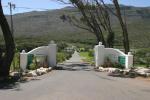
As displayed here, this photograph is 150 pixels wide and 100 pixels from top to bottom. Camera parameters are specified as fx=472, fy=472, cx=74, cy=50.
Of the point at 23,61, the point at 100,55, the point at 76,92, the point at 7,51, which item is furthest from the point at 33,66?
the point at 76,92

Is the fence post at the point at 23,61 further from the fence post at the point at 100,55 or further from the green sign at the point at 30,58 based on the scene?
the fence post at the point at 100,55

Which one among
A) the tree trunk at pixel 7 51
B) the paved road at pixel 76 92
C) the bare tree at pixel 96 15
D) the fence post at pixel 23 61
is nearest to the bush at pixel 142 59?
the bare tree at pixel 96 15

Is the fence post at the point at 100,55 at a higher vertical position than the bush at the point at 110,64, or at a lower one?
higher

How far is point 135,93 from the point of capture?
19.4 metres

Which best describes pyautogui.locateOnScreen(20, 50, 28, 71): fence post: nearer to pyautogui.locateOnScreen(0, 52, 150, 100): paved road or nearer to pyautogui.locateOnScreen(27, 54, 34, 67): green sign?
pyautogui.locateOnScreen(27, 54, 34, 67): green sign

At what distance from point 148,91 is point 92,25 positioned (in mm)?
43245

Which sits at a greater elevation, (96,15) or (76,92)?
(96,15)

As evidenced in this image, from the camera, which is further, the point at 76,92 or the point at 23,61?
the point at 23,61

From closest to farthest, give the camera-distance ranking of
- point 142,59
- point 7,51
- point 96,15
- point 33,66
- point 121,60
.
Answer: point 7,51 < point 33,66 < point 121,60 < point 142,59 < point 96,15

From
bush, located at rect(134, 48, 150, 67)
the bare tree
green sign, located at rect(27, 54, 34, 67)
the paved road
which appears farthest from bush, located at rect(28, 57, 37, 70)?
the bare tree

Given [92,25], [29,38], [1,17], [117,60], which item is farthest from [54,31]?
Result: [1,17]

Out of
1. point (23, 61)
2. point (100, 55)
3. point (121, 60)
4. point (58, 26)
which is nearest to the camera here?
point (23, 61)

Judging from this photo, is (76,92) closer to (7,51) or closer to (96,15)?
(7,51)

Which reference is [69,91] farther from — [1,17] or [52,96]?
[1,17]
